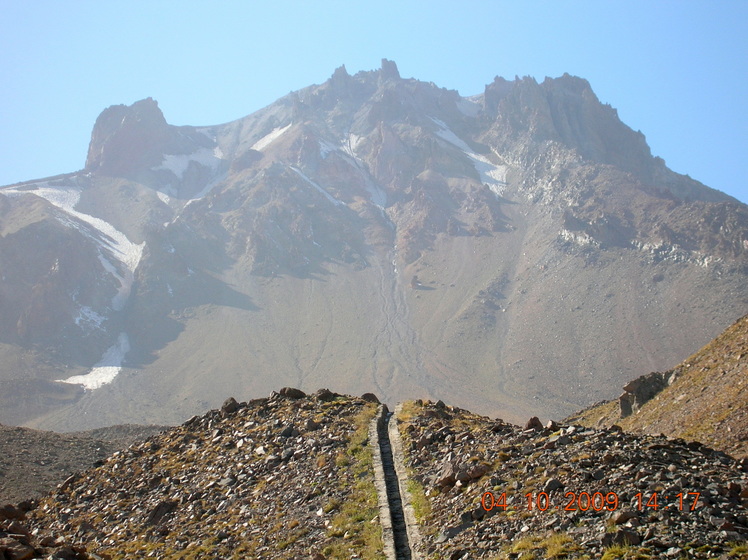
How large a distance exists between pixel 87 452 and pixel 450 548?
33652mm

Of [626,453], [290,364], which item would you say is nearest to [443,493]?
[626,453]

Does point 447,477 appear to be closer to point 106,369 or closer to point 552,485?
point 552,485

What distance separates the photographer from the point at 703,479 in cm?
1425

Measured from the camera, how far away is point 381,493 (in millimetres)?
19312

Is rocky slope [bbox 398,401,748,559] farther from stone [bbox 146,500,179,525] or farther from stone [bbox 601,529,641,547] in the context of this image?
stone [bbox 146,500,179,525]

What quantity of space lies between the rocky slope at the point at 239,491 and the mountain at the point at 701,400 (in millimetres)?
12460

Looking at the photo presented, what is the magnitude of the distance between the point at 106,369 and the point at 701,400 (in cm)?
17263

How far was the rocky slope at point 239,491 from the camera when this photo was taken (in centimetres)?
1803

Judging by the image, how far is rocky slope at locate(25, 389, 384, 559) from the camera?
59.2 ft

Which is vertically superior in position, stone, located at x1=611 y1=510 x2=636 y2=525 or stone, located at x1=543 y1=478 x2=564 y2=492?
stone, located at x1=543 y1=478 x2=564 y2=492

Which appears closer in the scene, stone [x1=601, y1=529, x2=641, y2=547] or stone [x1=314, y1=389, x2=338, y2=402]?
stone [x1=601, y1=529, x2=641, y2=547]

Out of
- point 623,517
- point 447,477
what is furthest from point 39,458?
point 623,517

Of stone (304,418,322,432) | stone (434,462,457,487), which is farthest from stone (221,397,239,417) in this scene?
stone (434,462,457,487)
